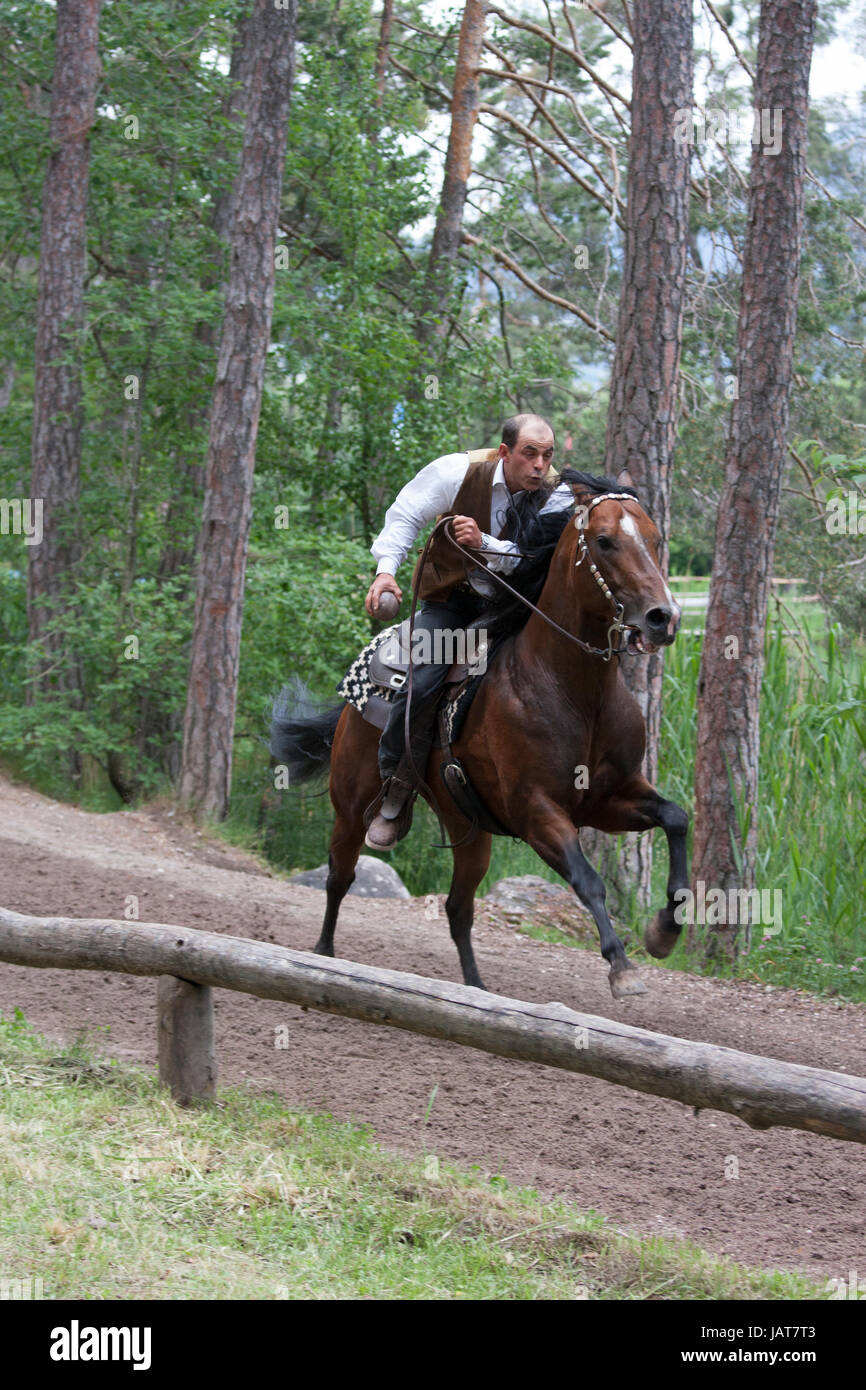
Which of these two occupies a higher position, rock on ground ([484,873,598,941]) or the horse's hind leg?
the horse's hind leg

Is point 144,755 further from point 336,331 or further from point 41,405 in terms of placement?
point 336,331

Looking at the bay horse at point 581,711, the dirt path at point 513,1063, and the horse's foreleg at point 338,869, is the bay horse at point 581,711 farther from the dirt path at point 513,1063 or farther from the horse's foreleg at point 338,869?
the horse's foreleg at point 338,869

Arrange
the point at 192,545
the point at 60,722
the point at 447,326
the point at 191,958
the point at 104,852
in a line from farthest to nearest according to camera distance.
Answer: the point at 447,326 < the point at 192,545 < the point at 60,722 < the point at 104,852 < the point at 191,958

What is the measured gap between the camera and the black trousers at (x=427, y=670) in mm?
6137

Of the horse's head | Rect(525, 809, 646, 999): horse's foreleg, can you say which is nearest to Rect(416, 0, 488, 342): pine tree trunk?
the horse's head

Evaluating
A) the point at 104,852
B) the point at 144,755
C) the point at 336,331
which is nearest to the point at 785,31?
the point at 336,331

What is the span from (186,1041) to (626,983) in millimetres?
1670

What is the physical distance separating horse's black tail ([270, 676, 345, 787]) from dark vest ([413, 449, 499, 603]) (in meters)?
Answer: 1.80

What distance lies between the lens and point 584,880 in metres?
5.12

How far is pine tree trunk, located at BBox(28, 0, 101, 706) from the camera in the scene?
1450 cm

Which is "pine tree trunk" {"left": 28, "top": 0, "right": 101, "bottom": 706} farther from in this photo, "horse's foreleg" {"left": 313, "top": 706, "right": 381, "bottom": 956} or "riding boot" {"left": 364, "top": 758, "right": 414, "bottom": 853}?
"riding boot" {"left": 364, "top": 758, "right": 414, "bottom": 853}

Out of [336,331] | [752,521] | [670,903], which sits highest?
[336,331]

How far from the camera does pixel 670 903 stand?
5145 mm

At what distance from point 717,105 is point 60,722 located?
1086 centimetres
